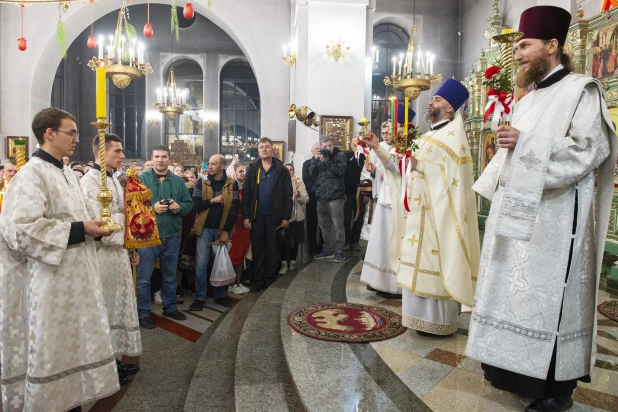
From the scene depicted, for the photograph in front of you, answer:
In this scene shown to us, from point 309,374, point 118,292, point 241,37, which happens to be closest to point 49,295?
point 118,292

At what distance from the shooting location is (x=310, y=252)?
7.34 m

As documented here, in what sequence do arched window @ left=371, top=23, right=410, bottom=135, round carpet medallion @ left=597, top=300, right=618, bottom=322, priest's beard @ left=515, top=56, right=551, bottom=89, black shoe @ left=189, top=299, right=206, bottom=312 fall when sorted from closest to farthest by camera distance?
priest's beard @ left=515, top=56, right=551, bottom=89 < round carpet medallion @ left=597, top=300, right=618, bottom=322 < black shoe @ left=189, top=299, right=206, bottom=312 < arched window @ left=371, top=23, right=410, bottom=135

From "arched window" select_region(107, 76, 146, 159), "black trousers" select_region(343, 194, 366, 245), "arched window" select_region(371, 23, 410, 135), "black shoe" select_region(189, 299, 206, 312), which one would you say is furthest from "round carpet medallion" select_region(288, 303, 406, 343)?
"arched window" select_region(107, 76, 146, 159)

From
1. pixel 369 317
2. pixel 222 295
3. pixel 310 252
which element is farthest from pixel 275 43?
pixel 369 317

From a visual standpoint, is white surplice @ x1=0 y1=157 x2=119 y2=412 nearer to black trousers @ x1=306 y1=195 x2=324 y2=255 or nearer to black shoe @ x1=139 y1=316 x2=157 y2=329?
black shoe @ x1=139 y1=316 x2=157 y2=329

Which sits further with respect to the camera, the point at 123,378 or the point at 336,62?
the point at 336,62

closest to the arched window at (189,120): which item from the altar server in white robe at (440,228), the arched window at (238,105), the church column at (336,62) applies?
the arched window at (238,105)

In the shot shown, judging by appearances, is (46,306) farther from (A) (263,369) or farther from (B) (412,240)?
(B) (412,240)

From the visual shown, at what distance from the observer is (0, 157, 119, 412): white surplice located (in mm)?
2371

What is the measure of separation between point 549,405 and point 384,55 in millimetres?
14614

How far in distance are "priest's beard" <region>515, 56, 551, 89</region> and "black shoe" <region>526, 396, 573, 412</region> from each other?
1595 mm

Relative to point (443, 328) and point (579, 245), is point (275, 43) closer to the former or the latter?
point (443, 328)

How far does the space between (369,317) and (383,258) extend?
898 mm

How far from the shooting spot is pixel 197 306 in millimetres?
5277
